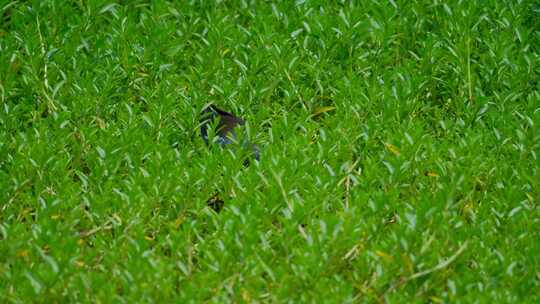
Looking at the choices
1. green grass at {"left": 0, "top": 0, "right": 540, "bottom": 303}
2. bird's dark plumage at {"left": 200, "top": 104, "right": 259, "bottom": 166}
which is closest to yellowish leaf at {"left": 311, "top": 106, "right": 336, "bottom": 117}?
green grass at {"left": 0, "top": 0, "right": 540, "bottom": 303}

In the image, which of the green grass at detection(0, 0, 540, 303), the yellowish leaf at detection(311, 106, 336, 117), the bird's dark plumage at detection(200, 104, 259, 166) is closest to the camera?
the green grass at detection(0, 0, 540, 303)

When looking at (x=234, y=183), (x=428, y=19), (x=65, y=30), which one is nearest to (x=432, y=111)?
(x=428, y=19)

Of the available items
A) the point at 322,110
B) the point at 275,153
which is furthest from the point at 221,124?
the point at 322,110

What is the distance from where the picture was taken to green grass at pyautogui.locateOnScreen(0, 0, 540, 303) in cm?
390

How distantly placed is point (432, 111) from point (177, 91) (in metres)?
1.35

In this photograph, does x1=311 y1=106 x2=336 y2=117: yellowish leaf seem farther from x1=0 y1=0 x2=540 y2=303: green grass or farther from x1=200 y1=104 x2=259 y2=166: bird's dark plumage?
x1=200 y1=104 x2=259 y2=166: bird's dark plumage

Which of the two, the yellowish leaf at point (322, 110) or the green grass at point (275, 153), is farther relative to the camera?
the yellowish leaf at point (322, 110)

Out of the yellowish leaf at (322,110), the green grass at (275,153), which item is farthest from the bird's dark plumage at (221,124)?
the yellowish leaf at (322,110)

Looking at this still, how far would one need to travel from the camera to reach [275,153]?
4.63m

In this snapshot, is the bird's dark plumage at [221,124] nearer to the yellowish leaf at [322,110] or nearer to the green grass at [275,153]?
the green grass at [275,153]

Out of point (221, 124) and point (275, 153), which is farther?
point (221, 124)

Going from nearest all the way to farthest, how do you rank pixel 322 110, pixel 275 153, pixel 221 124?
1. pixel 275 153
2. pixel 221 124
3. pixel 322 110

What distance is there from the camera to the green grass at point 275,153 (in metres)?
3.90

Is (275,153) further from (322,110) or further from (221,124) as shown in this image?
(322,110)
